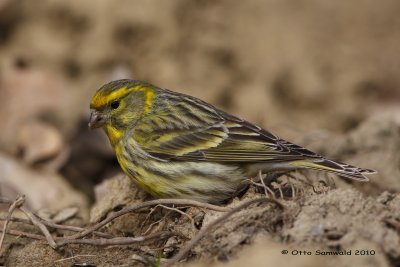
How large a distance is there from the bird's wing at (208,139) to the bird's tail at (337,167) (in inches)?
2.0

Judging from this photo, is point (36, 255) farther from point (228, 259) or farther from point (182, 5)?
point (182, 5)

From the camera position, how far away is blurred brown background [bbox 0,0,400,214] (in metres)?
9.88

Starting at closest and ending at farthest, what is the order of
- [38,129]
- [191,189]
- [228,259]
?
[228,259] < [191,189] < [38,129]

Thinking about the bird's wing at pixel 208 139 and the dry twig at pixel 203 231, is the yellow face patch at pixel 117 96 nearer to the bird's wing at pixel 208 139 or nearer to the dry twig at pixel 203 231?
the bird's wing at pixel 208 139

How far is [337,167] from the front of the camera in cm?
571

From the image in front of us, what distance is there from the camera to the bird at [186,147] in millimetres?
5883

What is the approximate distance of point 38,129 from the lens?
9047mm

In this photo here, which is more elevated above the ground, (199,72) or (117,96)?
(199,72)

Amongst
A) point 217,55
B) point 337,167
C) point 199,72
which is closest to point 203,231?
point 337,167

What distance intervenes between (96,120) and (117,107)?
0.66 ft

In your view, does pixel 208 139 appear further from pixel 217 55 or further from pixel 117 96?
pixel 217 55

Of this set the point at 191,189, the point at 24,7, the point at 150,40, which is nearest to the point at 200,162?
the point at 191,189

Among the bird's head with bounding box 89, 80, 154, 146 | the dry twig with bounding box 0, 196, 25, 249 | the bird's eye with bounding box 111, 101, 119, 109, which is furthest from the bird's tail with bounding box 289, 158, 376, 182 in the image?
the dry twig with bounding box 0, 196, 25, 249

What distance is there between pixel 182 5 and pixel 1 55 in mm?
2381
